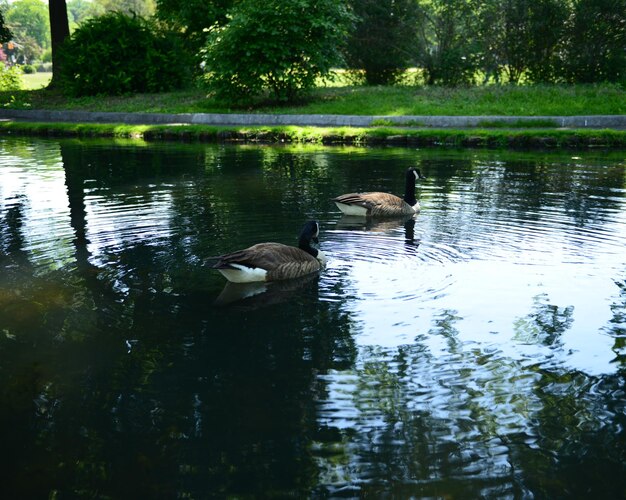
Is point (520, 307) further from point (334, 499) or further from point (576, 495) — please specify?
point (334, 499)

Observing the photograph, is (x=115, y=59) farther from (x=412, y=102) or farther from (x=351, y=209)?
(x=351, y=209)

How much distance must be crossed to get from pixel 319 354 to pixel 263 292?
240cm

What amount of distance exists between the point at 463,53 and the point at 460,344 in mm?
28468

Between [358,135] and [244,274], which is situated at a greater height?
[358,135]

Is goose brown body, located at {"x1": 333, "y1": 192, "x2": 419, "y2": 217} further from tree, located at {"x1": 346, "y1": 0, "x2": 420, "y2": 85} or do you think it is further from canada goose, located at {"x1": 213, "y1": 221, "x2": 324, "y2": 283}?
tree, located at {"x1": 346, "y1": 0, "x2": 420, "y2": 85}

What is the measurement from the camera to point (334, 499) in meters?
5.38

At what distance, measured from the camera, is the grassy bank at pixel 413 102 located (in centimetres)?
2877

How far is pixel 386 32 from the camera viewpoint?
36.4 metres

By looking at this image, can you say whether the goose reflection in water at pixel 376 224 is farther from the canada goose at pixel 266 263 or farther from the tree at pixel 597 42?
the tree at pixel 597 42

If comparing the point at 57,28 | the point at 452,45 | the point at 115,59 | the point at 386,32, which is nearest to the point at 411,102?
the point at 452,45

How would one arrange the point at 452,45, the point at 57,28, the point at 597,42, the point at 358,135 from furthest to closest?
the point at 57,28, the point at 452,45, the point at 597,42, the point at 358,135

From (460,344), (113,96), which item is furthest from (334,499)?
(113,96)

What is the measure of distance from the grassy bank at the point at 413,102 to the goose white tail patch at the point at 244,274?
2005cm

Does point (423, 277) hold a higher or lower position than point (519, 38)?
lower
